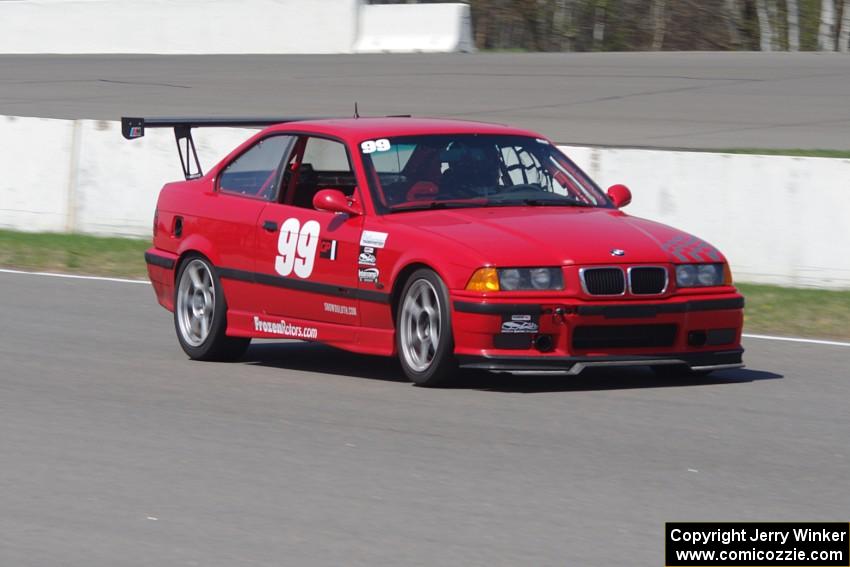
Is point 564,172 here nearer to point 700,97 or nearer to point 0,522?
point 0,522

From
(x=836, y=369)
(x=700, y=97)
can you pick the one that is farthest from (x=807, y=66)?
(x=836, y=369)

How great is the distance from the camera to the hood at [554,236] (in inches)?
333

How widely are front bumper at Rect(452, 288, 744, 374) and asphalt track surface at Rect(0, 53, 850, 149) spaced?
10755 millimetres

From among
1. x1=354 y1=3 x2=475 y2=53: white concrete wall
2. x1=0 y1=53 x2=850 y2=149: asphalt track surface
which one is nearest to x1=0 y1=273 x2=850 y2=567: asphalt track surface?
x1=0 y1=53 x2=850 y2=149: asphalt track surface

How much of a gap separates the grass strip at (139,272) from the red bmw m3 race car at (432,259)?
2.63 m

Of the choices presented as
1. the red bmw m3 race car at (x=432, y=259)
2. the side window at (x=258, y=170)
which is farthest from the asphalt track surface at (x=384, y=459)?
the side window at (x=258, y=170)

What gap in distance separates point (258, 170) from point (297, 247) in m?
0.87

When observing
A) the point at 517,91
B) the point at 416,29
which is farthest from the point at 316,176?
the point at 416,29

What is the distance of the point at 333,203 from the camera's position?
9125 mm

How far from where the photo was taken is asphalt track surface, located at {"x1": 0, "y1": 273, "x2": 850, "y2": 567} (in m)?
5.57

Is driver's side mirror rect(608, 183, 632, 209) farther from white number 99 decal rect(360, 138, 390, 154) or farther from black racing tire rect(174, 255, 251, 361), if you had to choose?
black racing tire rect(174, 255, 251, 361)

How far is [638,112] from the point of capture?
75.9 feet

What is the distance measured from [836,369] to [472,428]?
10.3 feet

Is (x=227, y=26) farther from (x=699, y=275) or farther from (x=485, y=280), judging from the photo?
(x=485, y=280)
